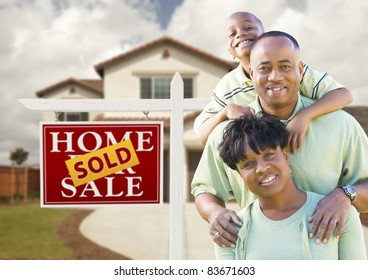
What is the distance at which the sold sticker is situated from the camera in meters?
2.52

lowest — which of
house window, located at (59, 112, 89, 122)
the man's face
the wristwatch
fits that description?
the wristwatch

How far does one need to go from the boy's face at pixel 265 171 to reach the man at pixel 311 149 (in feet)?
0.28

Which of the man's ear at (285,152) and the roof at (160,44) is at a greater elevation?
the roof at (160,44)

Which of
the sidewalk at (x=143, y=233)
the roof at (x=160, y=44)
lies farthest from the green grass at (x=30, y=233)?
the roof at (x=160, y=44)

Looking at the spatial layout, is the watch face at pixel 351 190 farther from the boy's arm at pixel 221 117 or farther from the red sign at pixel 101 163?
the red sign at pixel 101 163

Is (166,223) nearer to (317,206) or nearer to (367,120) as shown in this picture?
(367,120)

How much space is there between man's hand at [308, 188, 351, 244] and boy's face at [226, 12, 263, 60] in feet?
1.81

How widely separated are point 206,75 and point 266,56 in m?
7.87

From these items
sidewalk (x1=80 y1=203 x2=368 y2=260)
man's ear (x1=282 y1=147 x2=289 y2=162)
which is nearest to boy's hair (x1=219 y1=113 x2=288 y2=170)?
man's ear (x1=282 y1=147 x2=289 y2=162)

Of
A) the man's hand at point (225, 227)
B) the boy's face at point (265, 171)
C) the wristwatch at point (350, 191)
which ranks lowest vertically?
the man's hand at point (225, 227)

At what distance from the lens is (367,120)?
418 cm

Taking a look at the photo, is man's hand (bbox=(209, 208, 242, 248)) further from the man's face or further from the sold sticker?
the sold sticker

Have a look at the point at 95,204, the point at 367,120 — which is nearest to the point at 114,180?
the point at 95,204

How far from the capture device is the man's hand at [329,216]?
5.23ft
